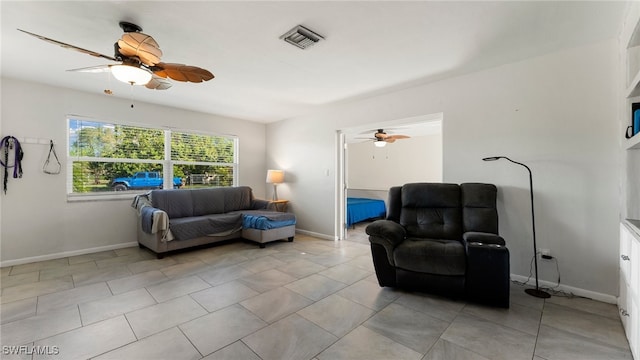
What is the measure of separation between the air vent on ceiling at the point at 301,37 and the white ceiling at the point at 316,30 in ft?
0.22

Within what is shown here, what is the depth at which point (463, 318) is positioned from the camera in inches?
86.4

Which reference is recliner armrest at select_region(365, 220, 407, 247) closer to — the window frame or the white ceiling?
the white ceiling

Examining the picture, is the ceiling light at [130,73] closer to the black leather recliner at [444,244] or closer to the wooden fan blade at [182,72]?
the wooden fan blade at [182,72]

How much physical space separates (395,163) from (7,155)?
7144 millimetres

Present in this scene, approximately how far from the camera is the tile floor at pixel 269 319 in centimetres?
179

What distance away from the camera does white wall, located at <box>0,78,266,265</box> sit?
3.49 meters

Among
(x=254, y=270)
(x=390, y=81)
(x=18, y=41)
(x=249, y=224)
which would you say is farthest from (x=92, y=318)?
(x=390, y=81)

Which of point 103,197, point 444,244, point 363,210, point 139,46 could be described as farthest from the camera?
point 363,210

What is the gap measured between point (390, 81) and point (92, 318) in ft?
12.9

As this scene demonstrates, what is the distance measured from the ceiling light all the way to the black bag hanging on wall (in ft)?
8.48

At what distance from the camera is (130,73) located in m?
2.23

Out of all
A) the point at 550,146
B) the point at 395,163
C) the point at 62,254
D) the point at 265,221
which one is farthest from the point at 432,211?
the point at 62,254

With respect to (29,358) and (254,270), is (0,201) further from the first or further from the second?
(254,270)

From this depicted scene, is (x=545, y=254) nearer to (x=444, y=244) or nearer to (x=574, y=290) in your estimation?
(x=574, y=290)
